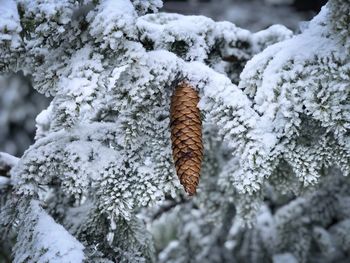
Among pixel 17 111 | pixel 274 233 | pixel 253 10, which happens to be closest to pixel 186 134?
pixel 274 233

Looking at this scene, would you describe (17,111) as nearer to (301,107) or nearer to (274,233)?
(274,233)

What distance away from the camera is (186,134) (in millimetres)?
933

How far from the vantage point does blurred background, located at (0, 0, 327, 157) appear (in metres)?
3.58

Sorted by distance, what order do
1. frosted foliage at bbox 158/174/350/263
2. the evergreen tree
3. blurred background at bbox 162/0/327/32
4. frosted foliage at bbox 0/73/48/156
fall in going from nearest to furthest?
1. the evergreen tree
2. frosted foliage at bbox 158/174/350/263
3. blurred background at bbox 162/0/327/32
4. frosted foliage at bbox 0/73/48/156

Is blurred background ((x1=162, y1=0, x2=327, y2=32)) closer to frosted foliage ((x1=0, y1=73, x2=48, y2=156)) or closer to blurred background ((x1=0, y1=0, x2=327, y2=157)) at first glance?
blurred background ((x1=0, y1=0, x2=327, y2=157))

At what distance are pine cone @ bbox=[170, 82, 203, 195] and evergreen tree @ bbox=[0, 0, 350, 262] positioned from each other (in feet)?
0.10

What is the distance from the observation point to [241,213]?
141cm

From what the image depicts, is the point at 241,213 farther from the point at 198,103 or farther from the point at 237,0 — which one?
the point at 237,0

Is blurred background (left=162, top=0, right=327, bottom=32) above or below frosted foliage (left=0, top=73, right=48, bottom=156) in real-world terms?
above

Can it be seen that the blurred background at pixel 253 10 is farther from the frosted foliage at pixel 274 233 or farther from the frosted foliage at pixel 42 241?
the frosted foliage at pixel 42 241

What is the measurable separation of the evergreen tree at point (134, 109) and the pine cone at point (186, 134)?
0.03 metres

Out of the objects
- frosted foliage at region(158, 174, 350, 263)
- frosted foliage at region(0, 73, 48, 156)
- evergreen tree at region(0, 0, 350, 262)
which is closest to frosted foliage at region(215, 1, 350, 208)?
Result: evergreen tree at region(0, 0, 350, 262)

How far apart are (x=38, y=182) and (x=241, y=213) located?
0.66 m

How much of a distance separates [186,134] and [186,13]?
9.67 feet
